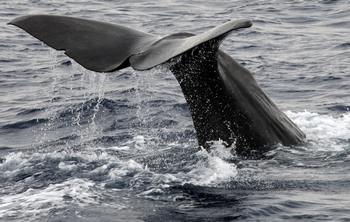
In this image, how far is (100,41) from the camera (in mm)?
7027

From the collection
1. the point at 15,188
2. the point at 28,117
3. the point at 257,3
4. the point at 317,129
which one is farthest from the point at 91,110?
the point at 257,3

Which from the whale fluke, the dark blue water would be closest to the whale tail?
the whale fluke

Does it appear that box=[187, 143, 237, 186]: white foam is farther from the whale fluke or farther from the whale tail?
the whale tail

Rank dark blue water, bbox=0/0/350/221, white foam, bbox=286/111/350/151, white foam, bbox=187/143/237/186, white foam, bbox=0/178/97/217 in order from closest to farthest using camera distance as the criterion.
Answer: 1. white foam, bbox=0/178/97/217
2. dark blue water, bbox=0/0/350/221
3. white foam, bbox=187/143/237/186
4. white foam, bbox=286/111/350/151

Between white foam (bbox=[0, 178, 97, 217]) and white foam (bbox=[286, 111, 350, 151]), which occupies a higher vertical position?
white foam (bbox=[0, 178, 97, 217])

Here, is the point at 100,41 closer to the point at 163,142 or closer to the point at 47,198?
the point at 47,198

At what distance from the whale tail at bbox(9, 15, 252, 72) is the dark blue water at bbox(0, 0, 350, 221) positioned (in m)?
0.96

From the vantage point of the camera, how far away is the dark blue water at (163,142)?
666cm

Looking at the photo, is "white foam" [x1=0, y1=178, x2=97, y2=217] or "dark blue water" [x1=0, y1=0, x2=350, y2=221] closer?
"white foam" [x1=0, y1=178, x2=97, y2=217]

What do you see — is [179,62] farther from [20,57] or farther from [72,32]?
[20,57]

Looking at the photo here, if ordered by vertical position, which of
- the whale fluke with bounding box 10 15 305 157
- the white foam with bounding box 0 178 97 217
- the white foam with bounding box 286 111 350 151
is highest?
the whale fluke with bounding box 10 15 305 157

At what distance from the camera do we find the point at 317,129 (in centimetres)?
925

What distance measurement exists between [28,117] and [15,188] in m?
3.95

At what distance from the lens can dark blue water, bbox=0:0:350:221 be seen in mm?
6664
